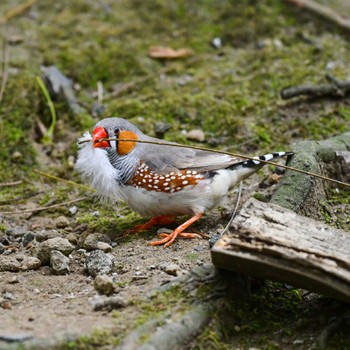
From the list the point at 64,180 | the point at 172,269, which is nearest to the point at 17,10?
the point at 64,180

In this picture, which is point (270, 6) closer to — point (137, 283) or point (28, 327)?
point (137, 283)

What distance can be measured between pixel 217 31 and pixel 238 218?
13.7ft

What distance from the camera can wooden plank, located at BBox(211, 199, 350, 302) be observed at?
3.22 m

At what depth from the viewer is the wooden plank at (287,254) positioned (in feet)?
10.6

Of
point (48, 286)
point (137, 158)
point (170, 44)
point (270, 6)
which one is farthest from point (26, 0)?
point (48, 286)

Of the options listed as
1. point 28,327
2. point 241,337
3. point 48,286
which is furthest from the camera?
point 48,286

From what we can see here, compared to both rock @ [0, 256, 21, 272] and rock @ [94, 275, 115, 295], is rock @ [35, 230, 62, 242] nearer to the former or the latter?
rock @ [0, 256, 21, 272]

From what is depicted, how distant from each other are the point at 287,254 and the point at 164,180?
1498 mm

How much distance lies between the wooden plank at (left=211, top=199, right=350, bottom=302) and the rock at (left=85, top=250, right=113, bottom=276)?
90 cm

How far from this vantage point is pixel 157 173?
456cm

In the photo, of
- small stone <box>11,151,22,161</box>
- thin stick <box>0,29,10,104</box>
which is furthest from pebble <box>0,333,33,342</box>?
thin stick <box>0,29,10,104</box>

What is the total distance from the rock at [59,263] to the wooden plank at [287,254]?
44.7 inches

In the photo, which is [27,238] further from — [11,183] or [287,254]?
[287,254]

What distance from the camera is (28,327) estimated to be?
10.3 ft
